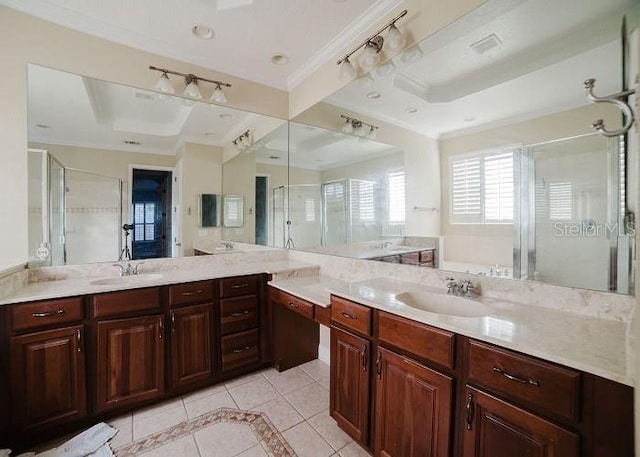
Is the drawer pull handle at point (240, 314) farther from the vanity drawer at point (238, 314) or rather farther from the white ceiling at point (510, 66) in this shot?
the white ceiling at point (510, 66)

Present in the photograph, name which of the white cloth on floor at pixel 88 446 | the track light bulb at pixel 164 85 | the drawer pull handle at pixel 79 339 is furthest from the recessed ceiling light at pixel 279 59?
the white cloth on floor at pixel 88 446

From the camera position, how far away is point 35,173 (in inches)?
73.4

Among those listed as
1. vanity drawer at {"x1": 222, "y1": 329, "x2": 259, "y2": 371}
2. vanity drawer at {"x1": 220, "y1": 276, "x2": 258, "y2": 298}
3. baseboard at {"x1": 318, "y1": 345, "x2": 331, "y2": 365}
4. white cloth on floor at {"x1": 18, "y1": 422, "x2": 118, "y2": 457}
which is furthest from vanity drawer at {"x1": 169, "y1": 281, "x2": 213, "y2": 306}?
baseboard at {"x1": 318, "y1": 345, "x2": 331, "y2": 365}

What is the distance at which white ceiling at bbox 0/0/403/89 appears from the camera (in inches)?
71.2

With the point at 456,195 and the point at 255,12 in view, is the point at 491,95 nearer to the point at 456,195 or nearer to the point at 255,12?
the point at 456,195

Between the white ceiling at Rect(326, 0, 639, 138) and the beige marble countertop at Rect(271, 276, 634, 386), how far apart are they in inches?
36.5

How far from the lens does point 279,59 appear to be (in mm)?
2465

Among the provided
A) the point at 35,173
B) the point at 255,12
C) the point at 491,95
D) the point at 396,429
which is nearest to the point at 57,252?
the point at 35,173

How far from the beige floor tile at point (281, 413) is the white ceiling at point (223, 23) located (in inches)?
110

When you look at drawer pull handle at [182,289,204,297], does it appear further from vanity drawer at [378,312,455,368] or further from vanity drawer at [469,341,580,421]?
vanity drawer at [469,341,580,421]

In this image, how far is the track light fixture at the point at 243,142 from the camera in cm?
288

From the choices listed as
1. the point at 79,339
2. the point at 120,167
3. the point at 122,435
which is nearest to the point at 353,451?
the point at 122,435

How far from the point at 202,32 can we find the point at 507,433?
9.69 feet

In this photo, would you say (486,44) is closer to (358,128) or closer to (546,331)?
(358,128)
